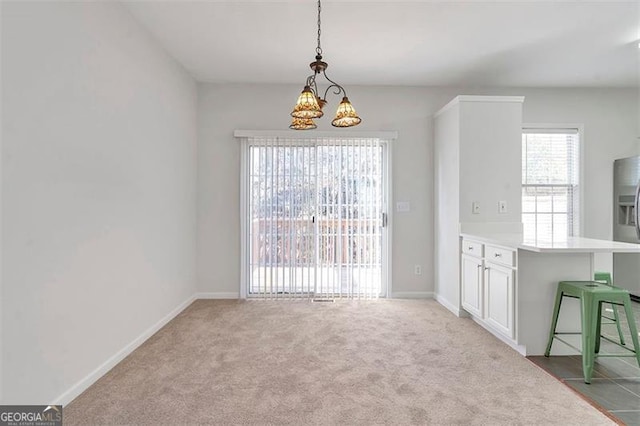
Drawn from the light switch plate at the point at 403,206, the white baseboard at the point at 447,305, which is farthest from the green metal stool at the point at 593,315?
the light switch plate at the point at 403,206

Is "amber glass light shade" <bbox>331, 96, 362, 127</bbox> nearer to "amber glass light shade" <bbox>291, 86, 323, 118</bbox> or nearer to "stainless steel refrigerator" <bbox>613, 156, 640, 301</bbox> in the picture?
"amber glass light shade" <bbox>291, 86, 323, 118</bbox>

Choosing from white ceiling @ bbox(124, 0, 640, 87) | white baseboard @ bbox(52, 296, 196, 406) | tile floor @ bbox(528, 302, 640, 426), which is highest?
white ceiling @ bbox(124, 0, 640, 87)

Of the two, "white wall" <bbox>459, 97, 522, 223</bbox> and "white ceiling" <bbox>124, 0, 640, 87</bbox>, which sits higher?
"white ceiling" <bbox>124, 0, 640, 87</bbox>

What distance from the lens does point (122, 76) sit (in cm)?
261

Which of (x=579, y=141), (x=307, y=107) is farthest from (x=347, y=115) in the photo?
(x=579, y=141)

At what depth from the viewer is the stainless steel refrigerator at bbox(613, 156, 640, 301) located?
163 inches

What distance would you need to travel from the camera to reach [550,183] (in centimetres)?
444

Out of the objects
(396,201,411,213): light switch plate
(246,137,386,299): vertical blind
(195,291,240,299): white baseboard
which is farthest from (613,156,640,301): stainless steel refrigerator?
(195,291,240,299): white baseboard

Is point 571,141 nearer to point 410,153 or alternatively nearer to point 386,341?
point 410,153

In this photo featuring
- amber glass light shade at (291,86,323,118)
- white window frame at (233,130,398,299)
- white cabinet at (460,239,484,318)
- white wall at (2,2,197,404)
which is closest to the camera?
white wall at (2,2,197,404)

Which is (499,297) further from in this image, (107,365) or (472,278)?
(107,365)

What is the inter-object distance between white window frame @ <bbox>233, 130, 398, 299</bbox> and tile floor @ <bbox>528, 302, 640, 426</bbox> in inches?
77.9

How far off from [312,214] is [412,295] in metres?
1.72

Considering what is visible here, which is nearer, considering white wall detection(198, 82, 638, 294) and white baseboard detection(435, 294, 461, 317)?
white baseboard detection(435, 294, 461, 317)
